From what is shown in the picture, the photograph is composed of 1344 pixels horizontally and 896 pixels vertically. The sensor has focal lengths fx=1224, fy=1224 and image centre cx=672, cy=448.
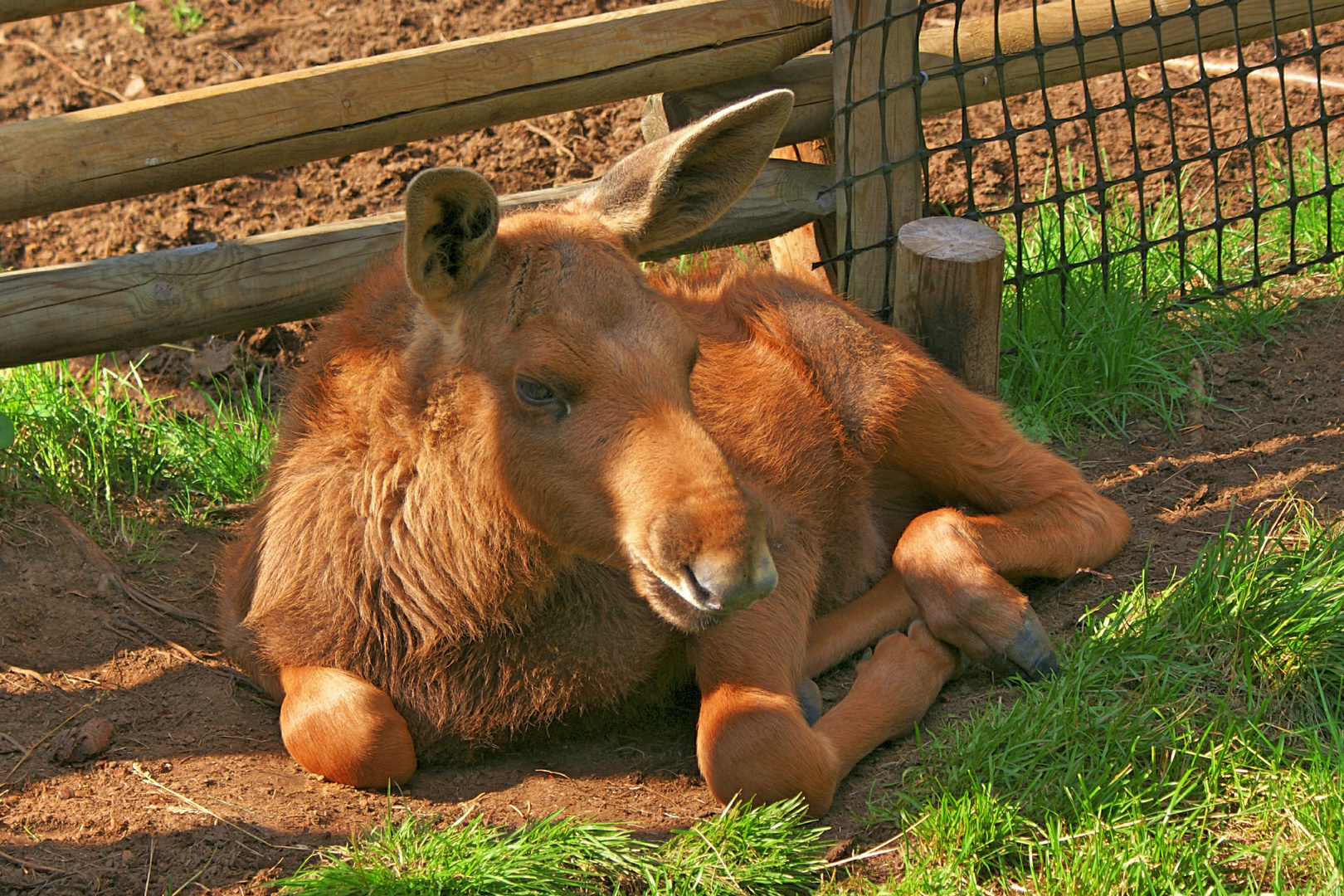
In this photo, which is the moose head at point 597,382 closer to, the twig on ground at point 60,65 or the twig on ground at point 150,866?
the twig on ground at point 150,866

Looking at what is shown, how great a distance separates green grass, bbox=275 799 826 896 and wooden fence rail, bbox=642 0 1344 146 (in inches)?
128

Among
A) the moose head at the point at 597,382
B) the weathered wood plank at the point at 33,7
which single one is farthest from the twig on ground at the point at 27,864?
the weathered wood plank at the point at 33,7

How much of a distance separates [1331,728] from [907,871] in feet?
4.27

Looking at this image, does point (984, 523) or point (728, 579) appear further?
point (984, 523)

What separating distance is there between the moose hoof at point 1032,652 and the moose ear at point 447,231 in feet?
7.07

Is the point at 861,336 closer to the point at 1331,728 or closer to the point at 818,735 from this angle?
the point at 818,735

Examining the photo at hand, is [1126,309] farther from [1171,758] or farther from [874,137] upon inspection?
[1171,758]

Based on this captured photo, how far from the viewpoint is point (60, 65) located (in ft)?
27.0

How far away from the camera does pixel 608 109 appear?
7.85m

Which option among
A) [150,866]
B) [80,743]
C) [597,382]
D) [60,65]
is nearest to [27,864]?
[150,866]

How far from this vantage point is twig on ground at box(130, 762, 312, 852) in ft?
11.2

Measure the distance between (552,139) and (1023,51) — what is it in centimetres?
302

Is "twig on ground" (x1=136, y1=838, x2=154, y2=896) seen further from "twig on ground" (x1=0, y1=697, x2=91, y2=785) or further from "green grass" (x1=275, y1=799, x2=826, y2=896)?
"twig on ground" (x1=0, y1=697, x2=91, y2=785)

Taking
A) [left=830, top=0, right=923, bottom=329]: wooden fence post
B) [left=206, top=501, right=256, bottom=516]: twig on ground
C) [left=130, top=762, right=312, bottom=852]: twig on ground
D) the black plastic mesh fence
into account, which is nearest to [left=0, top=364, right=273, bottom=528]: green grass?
[left=206, top=501, right=256, bottom=516]: twig on ground
